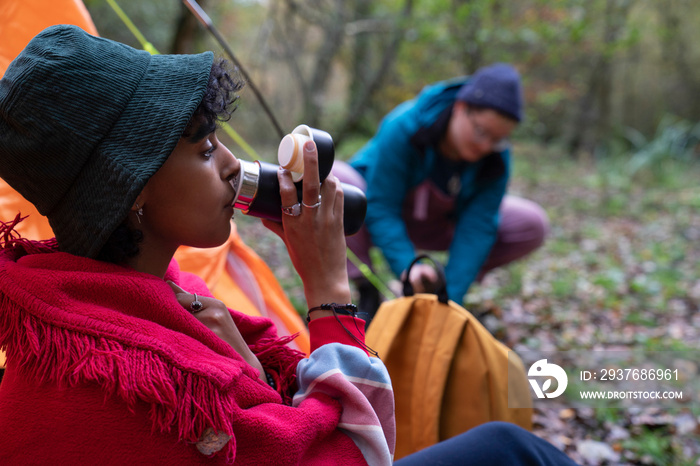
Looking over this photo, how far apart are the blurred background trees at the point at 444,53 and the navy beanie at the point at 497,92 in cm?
181

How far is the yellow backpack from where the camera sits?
156 centimetres

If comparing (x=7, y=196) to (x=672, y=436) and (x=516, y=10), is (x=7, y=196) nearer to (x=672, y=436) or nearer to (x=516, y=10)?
(x=672, y=436)

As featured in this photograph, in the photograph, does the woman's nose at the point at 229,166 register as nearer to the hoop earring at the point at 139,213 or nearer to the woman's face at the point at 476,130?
the hoop earring at the point at 139,213

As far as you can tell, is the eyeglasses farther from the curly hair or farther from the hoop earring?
the hoop earring

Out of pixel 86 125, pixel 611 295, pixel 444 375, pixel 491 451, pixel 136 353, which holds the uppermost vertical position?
pixel 86 125

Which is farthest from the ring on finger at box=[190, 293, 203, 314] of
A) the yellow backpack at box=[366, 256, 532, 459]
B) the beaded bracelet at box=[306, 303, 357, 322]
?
the yellow backpack at box=[366, 256, 532, 459]

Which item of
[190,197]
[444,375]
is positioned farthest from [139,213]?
[444,375]

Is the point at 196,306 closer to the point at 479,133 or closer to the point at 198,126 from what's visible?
the point at 198,126

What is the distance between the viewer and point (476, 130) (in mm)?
2355

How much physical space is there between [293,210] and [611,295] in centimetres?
310

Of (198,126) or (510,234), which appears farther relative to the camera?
(510,234)

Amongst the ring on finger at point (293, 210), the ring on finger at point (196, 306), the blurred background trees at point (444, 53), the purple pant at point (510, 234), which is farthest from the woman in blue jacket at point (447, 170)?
the blurred background trees at point (444, 53)

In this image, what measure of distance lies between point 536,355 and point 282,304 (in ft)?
4.81

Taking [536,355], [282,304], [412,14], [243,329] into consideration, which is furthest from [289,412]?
[412,14]
